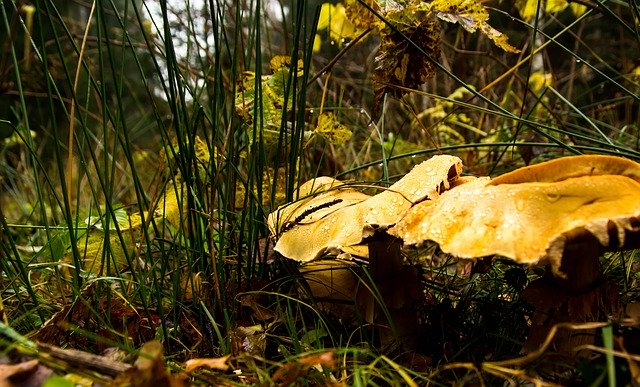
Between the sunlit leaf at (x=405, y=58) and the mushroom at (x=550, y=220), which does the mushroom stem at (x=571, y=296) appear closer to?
the mushroom at (x=550, y=220)

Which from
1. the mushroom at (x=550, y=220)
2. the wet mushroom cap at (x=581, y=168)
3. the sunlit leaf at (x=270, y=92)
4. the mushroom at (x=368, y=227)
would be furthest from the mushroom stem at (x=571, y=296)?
the sunlit leaf at (x=270, y=92)

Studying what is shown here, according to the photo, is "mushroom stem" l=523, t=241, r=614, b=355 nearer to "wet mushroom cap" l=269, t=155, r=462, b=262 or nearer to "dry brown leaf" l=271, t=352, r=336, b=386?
"wet mushroom cap" l=269, t=155, r=462, b=262

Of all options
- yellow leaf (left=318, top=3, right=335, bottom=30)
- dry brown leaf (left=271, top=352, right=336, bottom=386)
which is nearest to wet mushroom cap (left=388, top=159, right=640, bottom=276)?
dry brown leaf (left=271, top=352, right=336, bottom=386)

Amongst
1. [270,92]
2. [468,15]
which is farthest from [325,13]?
[468,15]

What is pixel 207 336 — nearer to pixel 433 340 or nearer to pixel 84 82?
pixel 433 340

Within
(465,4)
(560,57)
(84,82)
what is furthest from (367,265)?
(560,57)

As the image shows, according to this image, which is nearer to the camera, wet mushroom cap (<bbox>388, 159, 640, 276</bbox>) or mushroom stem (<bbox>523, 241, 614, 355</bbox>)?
wet mushroom cap (<bbox>388, 159, 640, 276</bbox>)

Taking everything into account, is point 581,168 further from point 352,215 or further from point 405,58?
point 405,58
